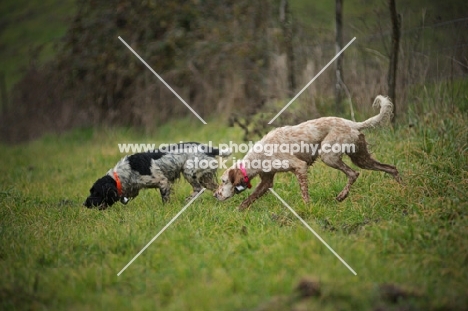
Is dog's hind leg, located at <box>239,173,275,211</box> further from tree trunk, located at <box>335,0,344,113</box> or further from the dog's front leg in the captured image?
tree trunk, located at <box>335,0,344,113</box>

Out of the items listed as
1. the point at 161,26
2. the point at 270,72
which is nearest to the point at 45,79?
the point at 161,26

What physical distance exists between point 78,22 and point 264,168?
12430mm

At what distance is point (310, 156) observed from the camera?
7.20 meters

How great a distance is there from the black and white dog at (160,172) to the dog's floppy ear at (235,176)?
32.6 inches

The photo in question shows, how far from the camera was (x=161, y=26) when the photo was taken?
52.9 ft

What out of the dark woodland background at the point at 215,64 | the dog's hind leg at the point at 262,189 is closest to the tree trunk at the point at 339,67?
the dark woodland background at the point at 215,64

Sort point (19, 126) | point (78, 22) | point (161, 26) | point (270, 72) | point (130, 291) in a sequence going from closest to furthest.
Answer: point (130, 291) < point (270, 72) < point (161, 26) < point (78, 22) < point (19, 126)

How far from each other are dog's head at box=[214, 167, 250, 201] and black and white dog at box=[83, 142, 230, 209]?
31.8 inches

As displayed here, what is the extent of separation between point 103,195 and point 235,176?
1905mm

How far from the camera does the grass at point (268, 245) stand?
4.37 m

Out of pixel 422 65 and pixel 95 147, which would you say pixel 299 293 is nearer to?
pixel 422 65

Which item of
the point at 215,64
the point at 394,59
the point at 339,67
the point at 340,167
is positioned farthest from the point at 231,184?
the point at 215,64

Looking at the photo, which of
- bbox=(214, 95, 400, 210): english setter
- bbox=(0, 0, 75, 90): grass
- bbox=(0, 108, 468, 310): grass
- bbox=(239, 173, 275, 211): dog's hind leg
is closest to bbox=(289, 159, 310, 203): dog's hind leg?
bbox=(214, 95, 400, 210): english setter

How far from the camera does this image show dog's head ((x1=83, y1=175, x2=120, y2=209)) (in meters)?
7.36
